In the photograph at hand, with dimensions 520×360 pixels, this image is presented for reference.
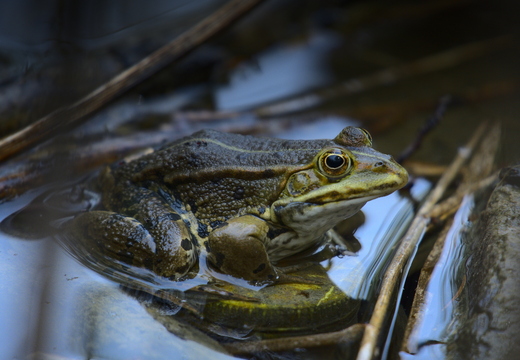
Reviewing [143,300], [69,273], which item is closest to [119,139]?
[69,273]

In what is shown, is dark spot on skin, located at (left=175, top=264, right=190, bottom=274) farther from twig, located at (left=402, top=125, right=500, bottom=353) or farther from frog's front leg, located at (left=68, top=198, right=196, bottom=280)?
twig, located at (left=402, top=125, right=500, bottom=353)

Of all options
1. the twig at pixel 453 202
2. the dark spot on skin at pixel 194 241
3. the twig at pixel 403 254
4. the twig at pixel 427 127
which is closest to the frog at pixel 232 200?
the dark spot on skin at pixel 194 241

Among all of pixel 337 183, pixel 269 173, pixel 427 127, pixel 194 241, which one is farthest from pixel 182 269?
pixel 427 127

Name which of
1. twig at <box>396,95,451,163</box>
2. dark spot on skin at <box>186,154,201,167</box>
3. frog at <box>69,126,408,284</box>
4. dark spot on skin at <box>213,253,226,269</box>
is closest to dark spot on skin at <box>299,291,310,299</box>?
frog at <box>69,126,408,284</box>

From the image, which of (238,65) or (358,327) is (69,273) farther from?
(238,65)

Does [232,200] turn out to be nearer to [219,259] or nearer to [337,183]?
[219,259]
